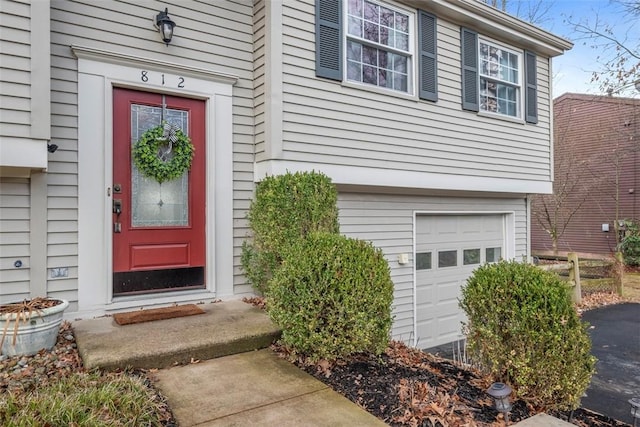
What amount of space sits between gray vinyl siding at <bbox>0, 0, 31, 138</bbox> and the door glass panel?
40.4 inches

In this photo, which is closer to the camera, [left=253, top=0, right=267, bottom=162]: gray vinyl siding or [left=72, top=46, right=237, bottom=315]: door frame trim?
[left=72, top=46, right=237, bottom=315]: door frame trim

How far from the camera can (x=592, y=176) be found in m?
14.3

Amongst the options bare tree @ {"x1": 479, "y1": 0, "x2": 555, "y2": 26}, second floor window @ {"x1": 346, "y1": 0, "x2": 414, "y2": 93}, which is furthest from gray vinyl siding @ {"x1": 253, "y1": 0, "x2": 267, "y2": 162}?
bare tree @ {"x1": 479, "y1": 0, "x2": 555, "y2": 26}

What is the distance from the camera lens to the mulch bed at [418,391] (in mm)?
2527

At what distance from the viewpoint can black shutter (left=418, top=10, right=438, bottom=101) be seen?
6.11m

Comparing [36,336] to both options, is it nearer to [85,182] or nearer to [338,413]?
[85,182]

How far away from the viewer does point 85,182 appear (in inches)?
155

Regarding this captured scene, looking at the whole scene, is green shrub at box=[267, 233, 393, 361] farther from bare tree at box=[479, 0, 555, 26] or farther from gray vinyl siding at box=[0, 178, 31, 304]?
bare tree at box=[479, 0, 555, 26]

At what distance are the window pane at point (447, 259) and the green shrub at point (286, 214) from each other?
3224 mm

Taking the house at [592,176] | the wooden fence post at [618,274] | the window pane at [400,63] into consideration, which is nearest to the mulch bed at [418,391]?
the window pane at [400,63]

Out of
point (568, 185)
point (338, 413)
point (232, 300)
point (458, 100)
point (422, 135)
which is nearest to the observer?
point (338, 413)

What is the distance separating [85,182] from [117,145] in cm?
49

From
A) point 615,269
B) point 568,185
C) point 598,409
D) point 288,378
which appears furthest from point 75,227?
point 568,185

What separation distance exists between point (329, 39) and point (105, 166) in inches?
120
